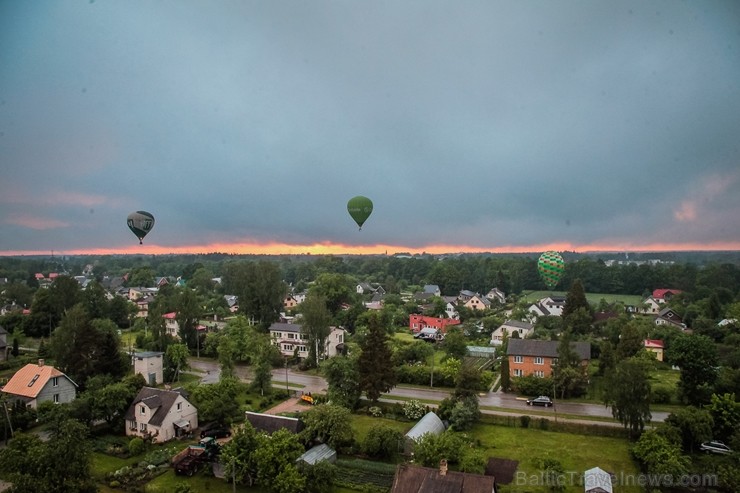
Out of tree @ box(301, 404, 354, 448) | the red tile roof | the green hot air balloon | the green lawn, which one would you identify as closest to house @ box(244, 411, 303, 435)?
tree @ box(301, 404, 354, 448)

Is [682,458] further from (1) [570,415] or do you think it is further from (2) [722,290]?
(2) [722,290]

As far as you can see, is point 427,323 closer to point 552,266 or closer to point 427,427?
point 552,266

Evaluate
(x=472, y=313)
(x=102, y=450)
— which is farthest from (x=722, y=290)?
(x=102, y=450)

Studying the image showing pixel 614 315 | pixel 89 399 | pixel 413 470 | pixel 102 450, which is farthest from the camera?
pixel 614 315

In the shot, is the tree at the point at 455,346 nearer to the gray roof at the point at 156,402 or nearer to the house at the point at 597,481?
the house at the point at 597,481

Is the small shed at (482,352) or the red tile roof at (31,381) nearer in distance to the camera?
the red tile roof at (31,381)

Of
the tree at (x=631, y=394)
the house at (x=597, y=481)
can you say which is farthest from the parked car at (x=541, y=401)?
the house at (x=597, y=481)

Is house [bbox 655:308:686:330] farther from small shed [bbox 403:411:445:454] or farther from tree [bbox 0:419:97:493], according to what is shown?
tree [bbox 0:419:97:493]
